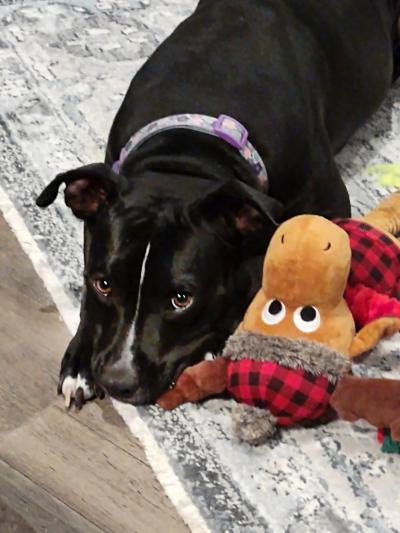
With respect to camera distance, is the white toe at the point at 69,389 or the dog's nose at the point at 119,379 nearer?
the dog's nose at the point at 119,379

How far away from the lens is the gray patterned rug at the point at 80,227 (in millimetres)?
1690

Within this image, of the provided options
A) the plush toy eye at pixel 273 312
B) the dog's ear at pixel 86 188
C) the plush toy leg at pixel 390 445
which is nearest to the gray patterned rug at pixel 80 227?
the plush toy leg at pixel 390 445

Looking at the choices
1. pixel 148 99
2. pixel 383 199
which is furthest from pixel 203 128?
pixel 383 199

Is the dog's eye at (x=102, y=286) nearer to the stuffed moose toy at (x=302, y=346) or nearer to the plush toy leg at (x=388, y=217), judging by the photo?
the stuffed moose toy at (x=302, y=346)

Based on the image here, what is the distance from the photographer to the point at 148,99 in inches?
84.7

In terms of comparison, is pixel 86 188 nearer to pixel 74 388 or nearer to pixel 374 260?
pixel 74 388

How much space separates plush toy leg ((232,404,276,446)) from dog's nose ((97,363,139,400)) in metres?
0.22

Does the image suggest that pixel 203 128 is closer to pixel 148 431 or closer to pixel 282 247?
pixel 282 247

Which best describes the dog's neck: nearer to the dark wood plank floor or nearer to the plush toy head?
the plush toy head

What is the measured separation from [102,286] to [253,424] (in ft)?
1.35

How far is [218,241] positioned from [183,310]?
165mm

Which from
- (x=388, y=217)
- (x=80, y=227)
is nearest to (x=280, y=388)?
(x=388, y=217)

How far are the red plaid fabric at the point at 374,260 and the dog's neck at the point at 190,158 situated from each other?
0.86 ft

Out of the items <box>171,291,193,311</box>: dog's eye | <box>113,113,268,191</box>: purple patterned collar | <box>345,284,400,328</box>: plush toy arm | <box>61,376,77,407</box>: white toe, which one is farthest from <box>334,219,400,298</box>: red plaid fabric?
<box>61,376,77,407</box>: white toe
